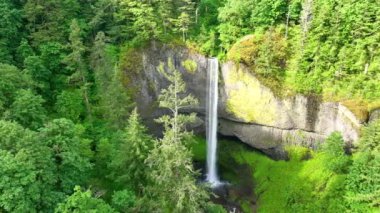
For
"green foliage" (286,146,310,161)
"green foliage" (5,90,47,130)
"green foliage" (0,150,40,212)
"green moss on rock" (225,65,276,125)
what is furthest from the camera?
"green moss on rock" (225,65,276,125)

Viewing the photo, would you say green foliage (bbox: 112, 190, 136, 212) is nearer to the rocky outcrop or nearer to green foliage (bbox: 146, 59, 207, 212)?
green foliage (bbox: 146, 59, 207, 212)

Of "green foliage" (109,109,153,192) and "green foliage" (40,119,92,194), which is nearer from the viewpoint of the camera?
"green foliage" (40,119,92,194)

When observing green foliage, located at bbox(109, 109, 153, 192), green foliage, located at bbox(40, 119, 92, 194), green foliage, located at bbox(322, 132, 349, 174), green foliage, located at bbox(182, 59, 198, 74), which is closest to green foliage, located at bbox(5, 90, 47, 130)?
green foliage, located at bbox(40, 119, 92, 194)

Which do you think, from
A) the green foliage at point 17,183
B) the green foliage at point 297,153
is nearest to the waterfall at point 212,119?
the green foliage at point 297,153

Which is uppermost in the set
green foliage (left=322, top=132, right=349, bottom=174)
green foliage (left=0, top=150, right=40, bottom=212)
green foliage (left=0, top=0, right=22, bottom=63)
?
green foliage (left=0, top=0, right=22, bottom=63)

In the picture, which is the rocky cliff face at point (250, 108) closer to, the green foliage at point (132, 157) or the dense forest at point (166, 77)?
the dense forest at point (166, 77)

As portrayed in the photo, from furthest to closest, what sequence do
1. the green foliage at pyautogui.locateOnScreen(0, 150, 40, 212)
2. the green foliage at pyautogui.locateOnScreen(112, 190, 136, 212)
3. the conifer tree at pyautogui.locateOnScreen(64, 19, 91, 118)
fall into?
the conifer tree at pyautogui.locateOnScreen(64, 19, 91, 118)
the green foliage at pyautogui.locateOnScreen(112, 190, 136, 212)
the green foliage at pyautogui.locateOnScreen(0, 150, 40, 212)

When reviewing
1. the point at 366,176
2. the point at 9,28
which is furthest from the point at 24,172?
the point at 366,176
